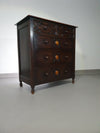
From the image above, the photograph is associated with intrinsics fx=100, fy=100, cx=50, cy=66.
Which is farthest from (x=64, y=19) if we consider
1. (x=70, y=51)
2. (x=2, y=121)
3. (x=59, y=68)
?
(x=2, y=121)

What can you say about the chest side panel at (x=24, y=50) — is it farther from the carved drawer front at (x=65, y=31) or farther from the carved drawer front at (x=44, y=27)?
the carved drawer front at (x=65, y=31)

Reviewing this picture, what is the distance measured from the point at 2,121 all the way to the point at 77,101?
2.60 feet

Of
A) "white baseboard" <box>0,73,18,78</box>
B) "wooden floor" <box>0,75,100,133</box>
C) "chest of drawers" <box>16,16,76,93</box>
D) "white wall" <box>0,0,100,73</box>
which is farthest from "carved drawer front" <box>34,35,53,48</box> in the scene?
"white baseboard" <box>0,73,18,78</box>

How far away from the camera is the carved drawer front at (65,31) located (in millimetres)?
1624

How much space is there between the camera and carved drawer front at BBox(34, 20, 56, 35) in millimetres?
1358

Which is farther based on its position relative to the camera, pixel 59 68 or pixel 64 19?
pixel 64 19

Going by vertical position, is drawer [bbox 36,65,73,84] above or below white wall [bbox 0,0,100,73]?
below

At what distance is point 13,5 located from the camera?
7.16 feet

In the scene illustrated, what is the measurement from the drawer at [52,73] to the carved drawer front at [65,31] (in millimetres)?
534

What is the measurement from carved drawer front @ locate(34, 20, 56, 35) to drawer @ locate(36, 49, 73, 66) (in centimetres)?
27

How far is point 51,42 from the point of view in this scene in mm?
1533

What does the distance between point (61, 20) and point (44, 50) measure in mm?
1485

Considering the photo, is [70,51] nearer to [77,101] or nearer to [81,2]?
[77,101]

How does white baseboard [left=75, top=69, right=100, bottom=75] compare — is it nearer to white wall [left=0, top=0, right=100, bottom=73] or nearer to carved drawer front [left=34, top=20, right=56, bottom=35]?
white wall [left=0, top=0, right=100, bottom=73]
